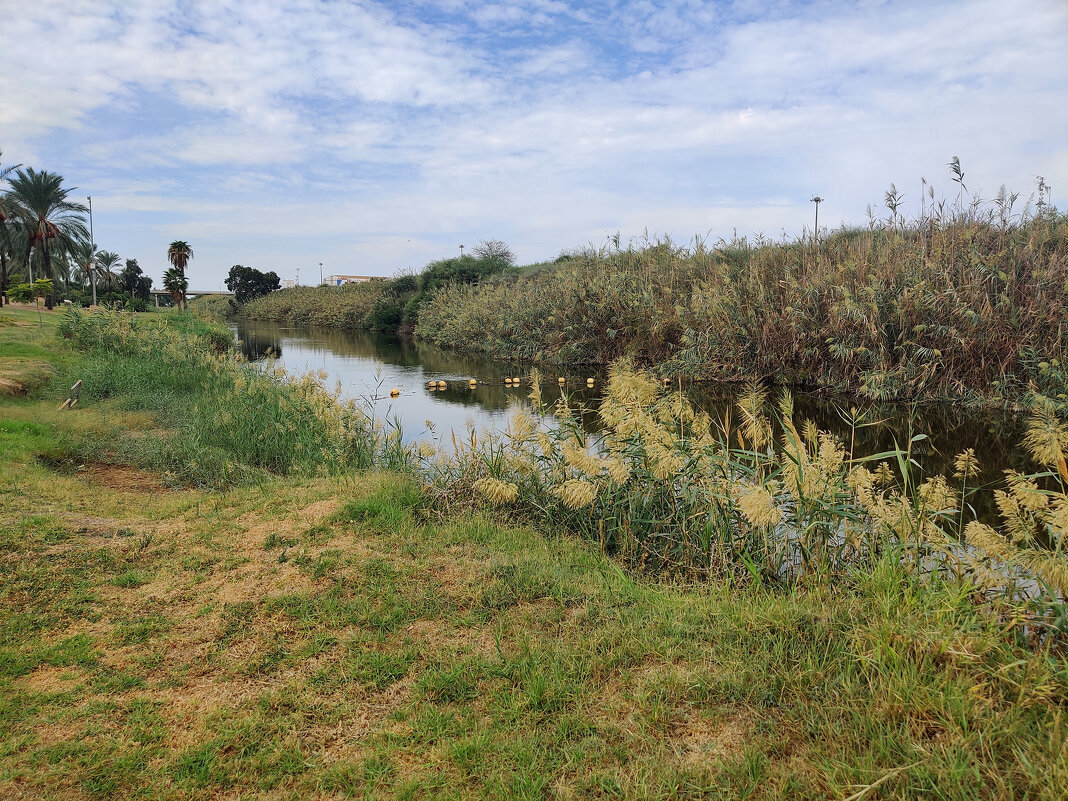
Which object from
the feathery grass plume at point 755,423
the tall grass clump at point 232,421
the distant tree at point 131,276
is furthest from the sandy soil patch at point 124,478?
the distant tree at point 131,276

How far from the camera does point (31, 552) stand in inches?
174

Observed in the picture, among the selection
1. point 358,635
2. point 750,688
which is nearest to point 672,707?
point 750,688

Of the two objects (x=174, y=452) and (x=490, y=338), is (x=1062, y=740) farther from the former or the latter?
(x=490, y=338)

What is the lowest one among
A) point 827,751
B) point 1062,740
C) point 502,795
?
point 502,795

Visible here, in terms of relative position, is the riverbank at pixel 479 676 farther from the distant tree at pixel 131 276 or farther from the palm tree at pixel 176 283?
the distant tree at pixel 131 276

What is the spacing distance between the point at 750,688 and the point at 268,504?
168 inches

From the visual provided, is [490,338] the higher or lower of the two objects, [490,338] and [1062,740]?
the higher

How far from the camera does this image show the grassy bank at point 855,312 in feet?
35.6

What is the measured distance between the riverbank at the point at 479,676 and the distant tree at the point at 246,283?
71367 millimetres

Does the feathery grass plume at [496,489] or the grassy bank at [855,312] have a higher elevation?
the grassy bank at [855,312]

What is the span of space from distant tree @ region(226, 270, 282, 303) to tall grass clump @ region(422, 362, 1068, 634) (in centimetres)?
7122

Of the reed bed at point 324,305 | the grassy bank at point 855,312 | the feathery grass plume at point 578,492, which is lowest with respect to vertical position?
the feathery grass plume at point 578,492

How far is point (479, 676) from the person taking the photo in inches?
120

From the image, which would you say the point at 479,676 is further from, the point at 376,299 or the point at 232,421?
the point at 376,299
